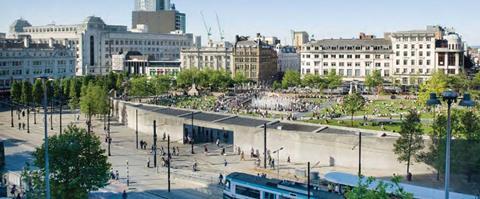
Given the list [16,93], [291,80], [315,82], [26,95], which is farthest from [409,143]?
[291,80]

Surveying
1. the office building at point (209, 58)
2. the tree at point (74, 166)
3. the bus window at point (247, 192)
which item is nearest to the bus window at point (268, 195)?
the bus window at point (247, 192)

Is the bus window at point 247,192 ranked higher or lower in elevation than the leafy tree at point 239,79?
lower

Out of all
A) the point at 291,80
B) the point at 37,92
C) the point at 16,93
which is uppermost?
the point at 291,80

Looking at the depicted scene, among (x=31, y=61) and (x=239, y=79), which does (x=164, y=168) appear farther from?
(x=31, y=61)

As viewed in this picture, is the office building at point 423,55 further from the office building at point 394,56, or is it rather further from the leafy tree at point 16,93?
the leafy tree at point 16,93

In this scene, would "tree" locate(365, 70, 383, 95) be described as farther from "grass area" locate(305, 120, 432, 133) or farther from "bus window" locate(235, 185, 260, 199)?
"bus window" locate(235, 185, 260, 199)
